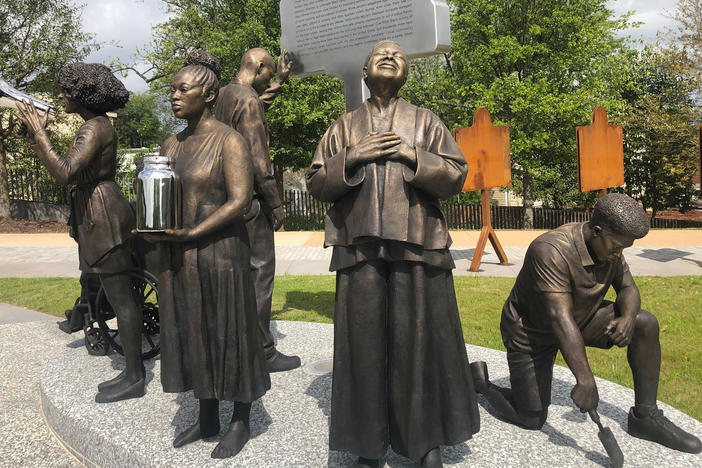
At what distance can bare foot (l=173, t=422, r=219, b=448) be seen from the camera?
2982 millimetres

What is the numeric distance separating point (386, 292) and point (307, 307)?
5087 millimetres

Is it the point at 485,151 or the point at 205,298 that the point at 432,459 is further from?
the point at 485,151

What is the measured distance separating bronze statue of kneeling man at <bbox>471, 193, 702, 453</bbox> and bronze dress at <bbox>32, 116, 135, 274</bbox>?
266 cm

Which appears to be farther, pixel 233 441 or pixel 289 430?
pixel 289 430

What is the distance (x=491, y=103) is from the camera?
1925 centimetres

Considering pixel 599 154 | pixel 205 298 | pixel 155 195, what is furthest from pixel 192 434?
pixel 599 154

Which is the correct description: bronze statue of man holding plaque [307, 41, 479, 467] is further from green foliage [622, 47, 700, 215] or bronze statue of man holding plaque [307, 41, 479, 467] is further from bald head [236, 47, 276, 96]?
green foliage [622, 47, 700, 215]

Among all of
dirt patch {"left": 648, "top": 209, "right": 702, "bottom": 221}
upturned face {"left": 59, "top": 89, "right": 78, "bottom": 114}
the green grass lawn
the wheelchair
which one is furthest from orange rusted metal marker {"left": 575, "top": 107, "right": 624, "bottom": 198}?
dirt patch {"left": 648, "top": 209, "right": 702, "bottom": 221}

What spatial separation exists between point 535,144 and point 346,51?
15.8m

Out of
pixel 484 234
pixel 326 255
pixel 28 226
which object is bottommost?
pixel 326 255

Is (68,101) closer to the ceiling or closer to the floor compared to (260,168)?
closer to the ceiling

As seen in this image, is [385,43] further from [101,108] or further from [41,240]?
[41,240]

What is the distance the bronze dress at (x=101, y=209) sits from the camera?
3.67m

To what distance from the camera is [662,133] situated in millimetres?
21531
